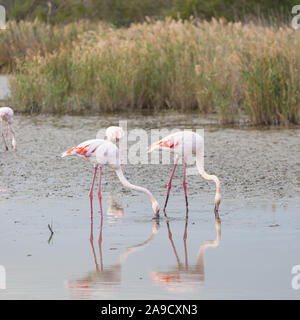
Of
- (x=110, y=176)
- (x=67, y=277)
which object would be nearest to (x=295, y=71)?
(x=110, y=176)

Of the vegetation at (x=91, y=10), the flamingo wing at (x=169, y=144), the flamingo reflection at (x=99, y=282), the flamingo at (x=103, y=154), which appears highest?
the vegetation at (x=91, y=10)

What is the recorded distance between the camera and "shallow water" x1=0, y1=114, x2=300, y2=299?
16.9 feet

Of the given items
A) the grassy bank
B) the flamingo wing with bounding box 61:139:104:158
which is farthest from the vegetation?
the flamingo wing with bounding box 61:139:104:158

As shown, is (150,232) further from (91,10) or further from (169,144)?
(91,10)

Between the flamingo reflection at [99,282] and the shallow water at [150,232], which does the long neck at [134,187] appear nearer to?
the shallow water at [150,232]

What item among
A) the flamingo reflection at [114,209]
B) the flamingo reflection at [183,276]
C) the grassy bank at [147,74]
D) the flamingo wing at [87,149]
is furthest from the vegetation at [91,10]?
the flamingo reflection at [183,276]

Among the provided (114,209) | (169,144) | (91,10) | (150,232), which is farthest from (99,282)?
(91,10)

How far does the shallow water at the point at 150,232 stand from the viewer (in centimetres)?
516

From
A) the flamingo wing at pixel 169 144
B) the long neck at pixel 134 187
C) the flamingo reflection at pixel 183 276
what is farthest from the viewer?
the flamingo wing at pixel 169 144

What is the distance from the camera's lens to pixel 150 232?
6.71m

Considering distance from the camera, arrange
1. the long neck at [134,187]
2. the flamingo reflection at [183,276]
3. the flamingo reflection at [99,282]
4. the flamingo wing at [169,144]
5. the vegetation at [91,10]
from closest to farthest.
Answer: the flamingo reflection at [99,282], the flamingo reflection at [183,276], the long neck at [134,187], the flamingo wing at [169,144], the vegetation at [91,10]

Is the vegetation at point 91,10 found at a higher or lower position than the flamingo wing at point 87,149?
higher
